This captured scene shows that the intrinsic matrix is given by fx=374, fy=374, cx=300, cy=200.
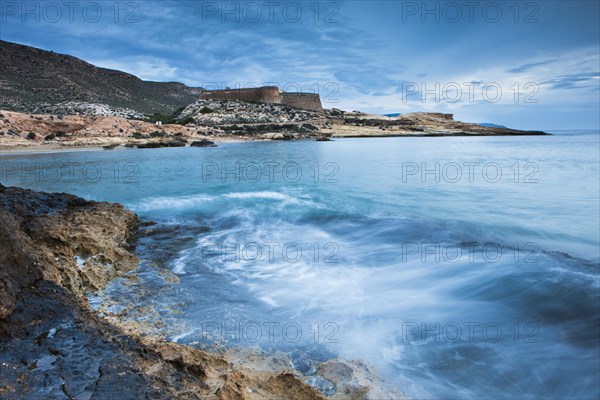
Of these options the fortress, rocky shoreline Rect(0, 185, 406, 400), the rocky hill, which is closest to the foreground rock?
rocky shoreline Rect(0, 185, 406, 400)

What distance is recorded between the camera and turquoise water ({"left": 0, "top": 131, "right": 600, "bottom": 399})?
404 cm

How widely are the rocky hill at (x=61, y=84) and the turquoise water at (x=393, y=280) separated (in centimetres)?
5097

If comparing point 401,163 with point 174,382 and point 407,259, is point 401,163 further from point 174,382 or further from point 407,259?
point 174,382

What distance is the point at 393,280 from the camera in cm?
650

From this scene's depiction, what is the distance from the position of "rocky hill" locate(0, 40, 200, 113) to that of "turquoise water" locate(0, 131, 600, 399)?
50965 mm

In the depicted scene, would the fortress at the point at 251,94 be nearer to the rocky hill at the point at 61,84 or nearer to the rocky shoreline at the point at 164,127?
the rocky hill at the point at 61,84

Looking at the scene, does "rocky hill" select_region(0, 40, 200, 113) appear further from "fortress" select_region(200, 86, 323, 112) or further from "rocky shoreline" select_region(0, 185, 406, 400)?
"rocky shoreline" select_region(0, 185, 406, 400)

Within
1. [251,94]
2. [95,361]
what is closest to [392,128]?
[251,94]

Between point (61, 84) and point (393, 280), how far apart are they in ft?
239

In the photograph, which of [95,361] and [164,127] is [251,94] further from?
[95,361]

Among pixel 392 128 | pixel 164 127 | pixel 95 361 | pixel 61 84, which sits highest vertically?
pixel 61 84

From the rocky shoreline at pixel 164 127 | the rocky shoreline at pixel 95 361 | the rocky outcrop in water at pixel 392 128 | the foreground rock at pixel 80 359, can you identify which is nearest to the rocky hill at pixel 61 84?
the rocky shoreline at pixel 164 127

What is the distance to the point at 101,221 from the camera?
641 centimetres

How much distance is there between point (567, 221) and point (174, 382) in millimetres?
10788
